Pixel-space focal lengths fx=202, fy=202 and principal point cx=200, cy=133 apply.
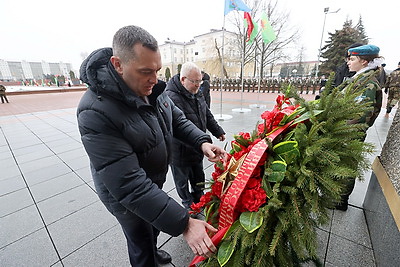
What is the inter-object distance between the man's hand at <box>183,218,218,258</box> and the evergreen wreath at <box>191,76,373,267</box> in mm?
67

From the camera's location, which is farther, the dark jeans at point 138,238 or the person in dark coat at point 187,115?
the person in dark coat at point 187,115

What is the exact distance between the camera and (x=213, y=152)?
1664 millimetres

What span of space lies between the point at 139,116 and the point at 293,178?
0.93 metres

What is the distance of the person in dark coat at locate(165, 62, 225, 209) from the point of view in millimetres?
2355

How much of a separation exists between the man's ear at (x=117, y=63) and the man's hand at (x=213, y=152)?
0.87m

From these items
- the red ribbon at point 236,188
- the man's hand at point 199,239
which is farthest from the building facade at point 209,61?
the man's hand at point 199,239

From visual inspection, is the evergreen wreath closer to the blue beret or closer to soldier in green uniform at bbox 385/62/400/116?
the blue beret

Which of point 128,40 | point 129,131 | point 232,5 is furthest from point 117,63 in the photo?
point 232,5

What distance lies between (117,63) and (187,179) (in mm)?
1813

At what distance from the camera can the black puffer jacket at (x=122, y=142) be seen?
1040mm

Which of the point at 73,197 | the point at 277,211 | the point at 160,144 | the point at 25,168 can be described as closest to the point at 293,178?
the point at 277,211

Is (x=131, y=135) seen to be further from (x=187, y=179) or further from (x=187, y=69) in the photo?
(x=187, y=179)

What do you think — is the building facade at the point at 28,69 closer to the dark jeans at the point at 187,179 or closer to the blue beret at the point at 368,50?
the dark jeans at the point at 187,179

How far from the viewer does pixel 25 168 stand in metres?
3.97
